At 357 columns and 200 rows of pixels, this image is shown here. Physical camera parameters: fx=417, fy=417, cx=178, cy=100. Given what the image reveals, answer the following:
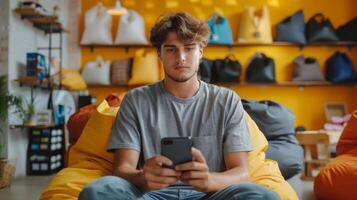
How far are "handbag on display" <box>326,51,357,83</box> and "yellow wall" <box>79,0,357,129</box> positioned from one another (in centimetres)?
18

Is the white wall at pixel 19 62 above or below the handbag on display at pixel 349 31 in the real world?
below

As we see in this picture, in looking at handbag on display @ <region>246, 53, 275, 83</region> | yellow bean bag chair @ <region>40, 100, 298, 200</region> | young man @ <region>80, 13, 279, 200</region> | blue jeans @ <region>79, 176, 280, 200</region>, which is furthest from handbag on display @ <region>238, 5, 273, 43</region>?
blue jeans @ <region>79, 176, 280, 200</region>

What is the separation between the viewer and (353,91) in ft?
18.5

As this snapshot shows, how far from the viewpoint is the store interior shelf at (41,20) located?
4394mm

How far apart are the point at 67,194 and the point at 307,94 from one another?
4.46 metres

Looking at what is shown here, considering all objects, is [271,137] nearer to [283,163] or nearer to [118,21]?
[283,163]

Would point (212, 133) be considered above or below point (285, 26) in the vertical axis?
below

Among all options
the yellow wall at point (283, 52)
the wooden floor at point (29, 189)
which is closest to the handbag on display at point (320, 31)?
the yellow wall at point (283, 52)

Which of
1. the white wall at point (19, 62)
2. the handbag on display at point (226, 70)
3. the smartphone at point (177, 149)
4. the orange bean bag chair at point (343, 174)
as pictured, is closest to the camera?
the smartphone at point (177, 149)

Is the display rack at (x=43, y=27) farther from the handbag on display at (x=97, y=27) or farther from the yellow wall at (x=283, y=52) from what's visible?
the yellow wall at (x=283, y=52)

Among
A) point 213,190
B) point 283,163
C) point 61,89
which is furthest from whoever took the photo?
point 61,89

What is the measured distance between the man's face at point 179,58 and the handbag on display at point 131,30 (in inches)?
144

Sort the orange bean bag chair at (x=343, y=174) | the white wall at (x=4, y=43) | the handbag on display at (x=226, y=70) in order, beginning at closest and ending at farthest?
the orange bean bag chair at (x=343, y=174) < the white wall at (x=4, y=43) < the handbag on display at (x=226, y=70)

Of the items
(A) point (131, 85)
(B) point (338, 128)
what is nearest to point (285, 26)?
(B) point (338, 128)
